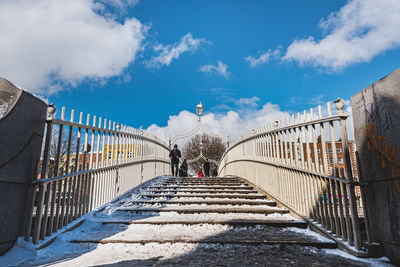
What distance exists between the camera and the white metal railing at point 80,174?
3453 millimetres

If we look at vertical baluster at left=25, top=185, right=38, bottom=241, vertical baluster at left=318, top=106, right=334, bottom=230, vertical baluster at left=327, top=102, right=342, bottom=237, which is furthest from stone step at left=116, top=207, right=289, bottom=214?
vertical baluster at left=25, top=185, right=38, bottom=241

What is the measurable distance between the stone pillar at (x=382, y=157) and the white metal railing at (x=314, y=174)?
0.19m

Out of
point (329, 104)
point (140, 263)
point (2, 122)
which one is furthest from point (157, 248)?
point (329, 104)

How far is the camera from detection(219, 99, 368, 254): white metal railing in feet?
11.2

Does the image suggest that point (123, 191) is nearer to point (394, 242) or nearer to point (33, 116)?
point (33, 116)

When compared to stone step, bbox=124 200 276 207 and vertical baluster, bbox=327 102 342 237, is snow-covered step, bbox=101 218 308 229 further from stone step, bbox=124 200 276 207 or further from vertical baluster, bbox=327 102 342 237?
stone step, bbox=124 200 276 207

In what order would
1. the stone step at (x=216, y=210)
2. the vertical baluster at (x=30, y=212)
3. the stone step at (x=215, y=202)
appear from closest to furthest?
the vertical baluster at (x=30, y=212) < the stone step at (x=216, y=210) < the stone step at (x=215, y=202)

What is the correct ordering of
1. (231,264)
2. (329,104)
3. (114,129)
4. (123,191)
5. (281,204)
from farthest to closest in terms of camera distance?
(123,191) < (114,129) < (281,204) < (329,104) < (231,264)

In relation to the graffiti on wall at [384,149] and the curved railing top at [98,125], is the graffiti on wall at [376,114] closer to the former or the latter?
the graffiti on wall at [384,149]

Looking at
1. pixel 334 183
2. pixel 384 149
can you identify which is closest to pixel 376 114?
pixel 384 149

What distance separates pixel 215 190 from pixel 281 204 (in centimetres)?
216

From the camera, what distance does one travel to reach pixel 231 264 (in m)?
2.78

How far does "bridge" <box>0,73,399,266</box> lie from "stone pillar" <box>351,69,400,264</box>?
0.10m

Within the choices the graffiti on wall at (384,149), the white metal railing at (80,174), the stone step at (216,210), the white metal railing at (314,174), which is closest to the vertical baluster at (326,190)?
the white metal railing at (314,174)
